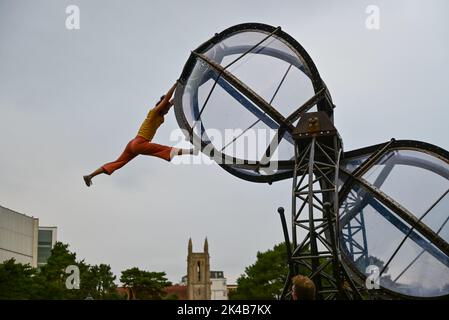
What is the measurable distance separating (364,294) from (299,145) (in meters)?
3.24

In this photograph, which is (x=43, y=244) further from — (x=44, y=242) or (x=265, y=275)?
(x=265, y=275)

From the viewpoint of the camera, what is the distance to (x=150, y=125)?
38.3 ft

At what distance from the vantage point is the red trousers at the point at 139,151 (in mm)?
11508

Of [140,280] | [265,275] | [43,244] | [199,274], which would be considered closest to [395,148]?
[140,280]

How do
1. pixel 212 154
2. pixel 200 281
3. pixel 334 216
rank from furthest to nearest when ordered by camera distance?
1. pixel 200 281
2. pixel 212 154
3. pixel 334 216

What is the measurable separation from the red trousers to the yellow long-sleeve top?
0.10 metres

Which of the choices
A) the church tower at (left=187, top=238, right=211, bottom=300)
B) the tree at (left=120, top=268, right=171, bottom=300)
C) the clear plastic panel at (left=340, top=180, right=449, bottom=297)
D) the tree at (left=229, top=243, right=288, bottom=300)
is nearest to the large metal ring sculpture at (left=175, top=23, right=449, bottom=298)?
the clear plastic panel at (left=340, top=180, right=449, bottom=297)

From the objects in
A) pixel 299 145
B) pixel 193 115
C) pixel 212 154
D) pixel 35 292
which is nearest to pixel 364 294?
pixel 299 145

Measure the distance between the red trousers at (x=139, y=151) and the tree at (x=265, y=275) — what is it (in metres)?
23.1

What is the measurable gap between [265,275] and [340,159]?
Answer: 23.4m

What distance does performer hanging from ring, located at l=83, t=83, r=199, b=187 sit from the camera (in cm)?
1150

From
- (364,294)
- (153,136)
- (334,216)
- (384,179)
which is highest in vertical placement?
(153,136)

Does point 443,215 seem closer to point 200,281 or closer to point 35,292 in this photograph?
point 35,292

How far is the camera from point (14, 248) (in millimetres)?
30297
